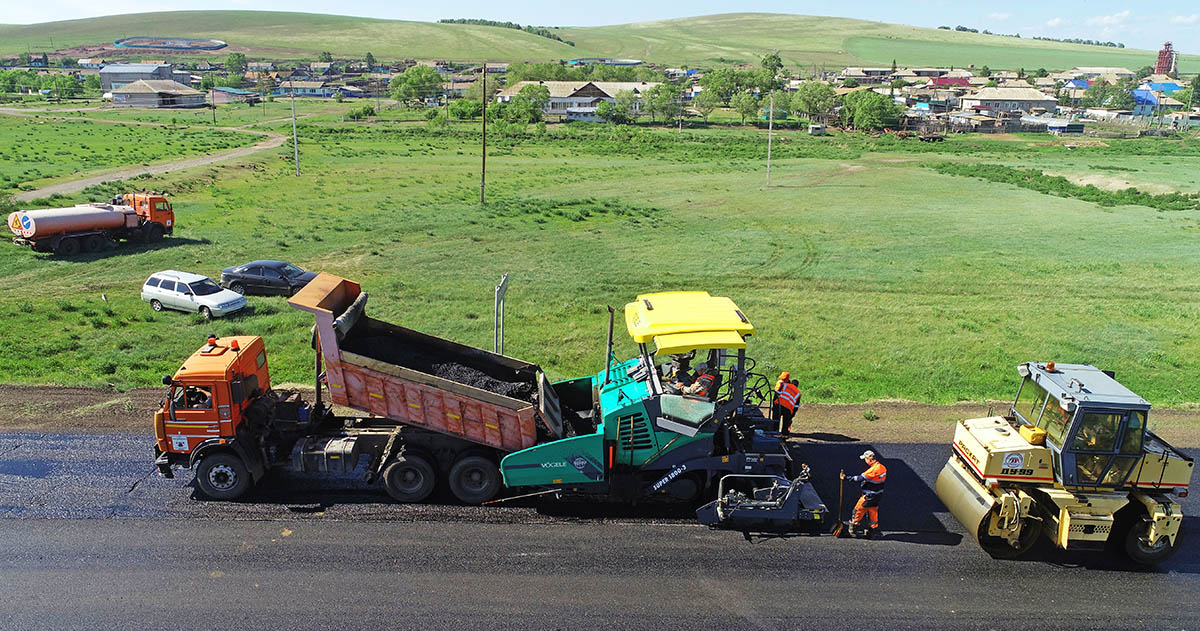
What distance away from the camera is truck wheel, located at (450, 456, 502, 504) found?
12.4 metres

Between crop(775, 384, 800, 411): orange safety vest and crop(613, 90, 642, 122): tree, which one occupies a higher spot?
crop(613, 90, 642, 122): tree

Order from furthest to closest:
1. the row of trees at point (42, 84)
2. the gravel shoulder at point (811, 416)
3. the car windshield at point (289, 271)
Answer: the row of trees at point (42, 84) → the car windshield at point (289, 271) → the gravel shoulder at point (811, 416)

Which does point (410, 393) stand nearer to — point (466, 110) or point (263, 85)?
point (466, 110)

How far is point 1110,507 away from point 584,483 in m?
7.45

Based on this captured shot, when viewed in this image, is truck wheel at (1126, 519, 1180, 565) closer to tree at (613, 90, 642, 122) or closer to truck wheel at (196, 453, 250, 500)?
truck wheel at (196, 453, 250, 500)

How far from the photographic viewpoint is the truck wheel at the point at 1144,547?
35.8 feet

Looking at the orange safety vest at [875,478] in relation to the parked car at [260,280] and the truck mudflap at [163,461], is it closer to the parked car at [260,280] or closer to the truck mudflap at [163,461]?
the truck mudflap at [163,461]

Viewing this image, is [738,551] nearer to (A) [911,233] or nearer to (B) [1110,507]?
(B) [1110,507]

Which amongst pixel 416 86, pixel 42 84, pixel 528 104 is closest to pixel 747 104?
pixel 528 104

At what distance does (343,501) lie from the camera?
12.5 metres

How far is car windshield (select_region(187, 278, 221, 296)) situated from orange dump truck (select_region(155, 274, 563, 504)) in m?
12.4

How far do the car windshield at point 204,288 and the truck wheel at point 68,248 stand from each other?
35.4ft

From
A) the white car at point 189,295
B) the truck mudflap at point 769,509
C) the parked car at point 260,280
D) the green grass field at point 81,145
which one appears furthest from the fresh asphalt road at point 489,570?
the green grass field at point 81,145

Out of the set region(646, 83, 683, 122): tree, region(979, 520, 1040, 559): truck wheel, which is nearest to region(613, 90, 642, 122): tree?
region(646, 83, 683, 122): tree
